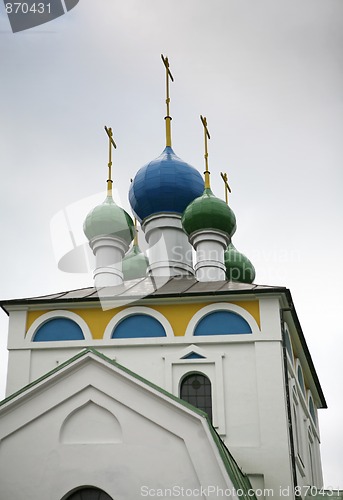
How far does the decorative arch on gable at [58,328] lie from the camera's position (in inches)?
534

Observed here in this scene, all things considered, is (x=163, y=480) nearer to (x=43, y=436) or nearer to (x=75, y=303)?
(x=43, y=436)

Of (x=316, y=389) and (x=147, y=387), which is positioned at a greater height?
(x=316, y=389)

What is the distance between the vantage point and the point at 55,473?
9477 millimetres

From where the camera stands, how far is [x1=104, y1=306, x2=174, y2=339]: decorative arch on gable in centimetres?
1339

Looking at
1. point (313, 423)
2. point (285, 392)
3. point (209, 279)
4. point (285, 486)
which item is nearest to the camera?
point (285, 486)

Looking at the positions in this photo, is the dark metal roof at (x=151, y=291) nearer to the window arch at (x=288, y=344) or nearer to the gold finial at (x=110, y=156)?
the window arch at (x=288, y=344)

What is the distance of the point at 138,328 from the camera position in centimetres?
1349

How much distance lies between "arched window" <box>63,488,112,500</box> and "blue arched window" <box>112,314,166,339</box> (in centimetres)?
417

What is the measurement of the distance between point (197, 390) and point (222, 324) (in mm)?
1151

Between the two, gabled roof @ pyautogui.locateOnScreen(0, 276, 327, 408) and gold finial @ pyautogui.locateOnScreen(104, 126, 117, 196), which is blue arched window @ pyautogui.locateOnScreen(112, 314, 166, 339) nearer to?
gabled roof @ pyautogui.locateOnScreen(0, 276, 327, 408)

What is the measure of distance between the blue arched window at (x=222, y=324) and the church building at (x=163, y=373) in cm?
2

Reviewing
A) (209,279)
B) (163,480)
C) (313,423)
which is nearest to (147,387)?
(163,480)

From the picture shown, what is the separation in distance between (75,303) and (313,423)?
247 inches

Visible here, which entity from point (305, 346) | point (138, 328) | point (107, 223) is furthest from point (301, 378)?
point (107, 223)
